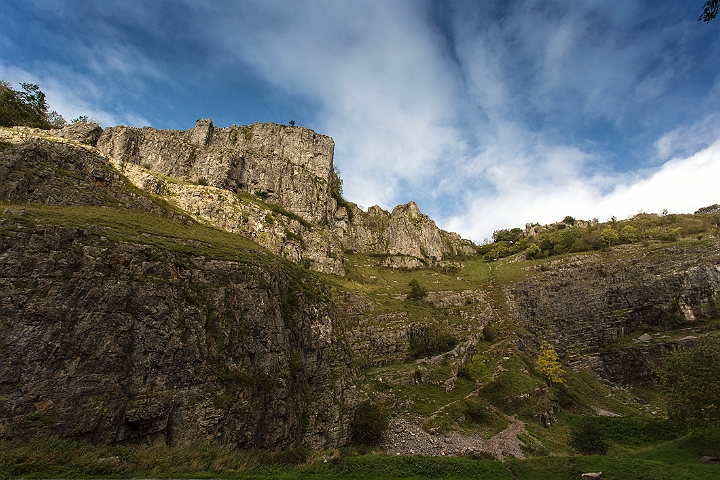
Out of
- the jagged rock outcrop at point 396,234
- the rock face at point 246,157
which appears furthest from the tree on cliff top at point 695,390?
the rock face at point 246,157

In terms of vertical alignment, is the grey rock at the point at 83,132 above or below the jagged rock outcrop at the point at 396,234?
above

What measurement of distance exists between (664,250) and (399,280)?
49632 mm

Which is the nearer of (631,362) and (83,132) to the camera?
(631,362)

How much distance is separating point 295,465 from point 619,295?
59487 mm

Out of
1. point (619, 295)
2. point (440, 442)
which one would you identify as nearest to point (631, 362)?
point (619, 295)

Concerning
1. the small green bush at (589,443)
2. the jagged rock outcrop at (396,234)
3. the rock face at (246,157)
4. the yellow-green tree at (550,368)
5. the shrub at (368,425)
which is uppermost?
the rock face at (246,157)

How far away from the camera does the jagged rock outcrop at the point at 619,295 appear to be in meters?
47.5

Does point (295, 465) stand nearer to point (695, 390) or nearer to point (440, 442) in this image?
point (440, 442)

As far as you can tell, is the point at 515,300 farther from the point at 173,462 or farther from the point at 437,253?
the point at 173,462

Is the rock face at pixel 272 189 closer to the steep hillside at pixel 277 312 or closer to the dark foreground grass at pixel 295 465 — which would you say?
the steep hillside at pixel 277 312

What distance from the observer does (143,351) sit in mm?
17156

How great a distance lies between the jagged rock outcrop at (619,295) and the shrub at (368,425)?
127ft

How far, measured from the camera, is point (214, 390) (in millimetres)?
18516

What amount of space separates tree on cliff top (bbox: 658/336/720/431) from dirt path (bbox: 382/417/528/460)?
12.0 metres
